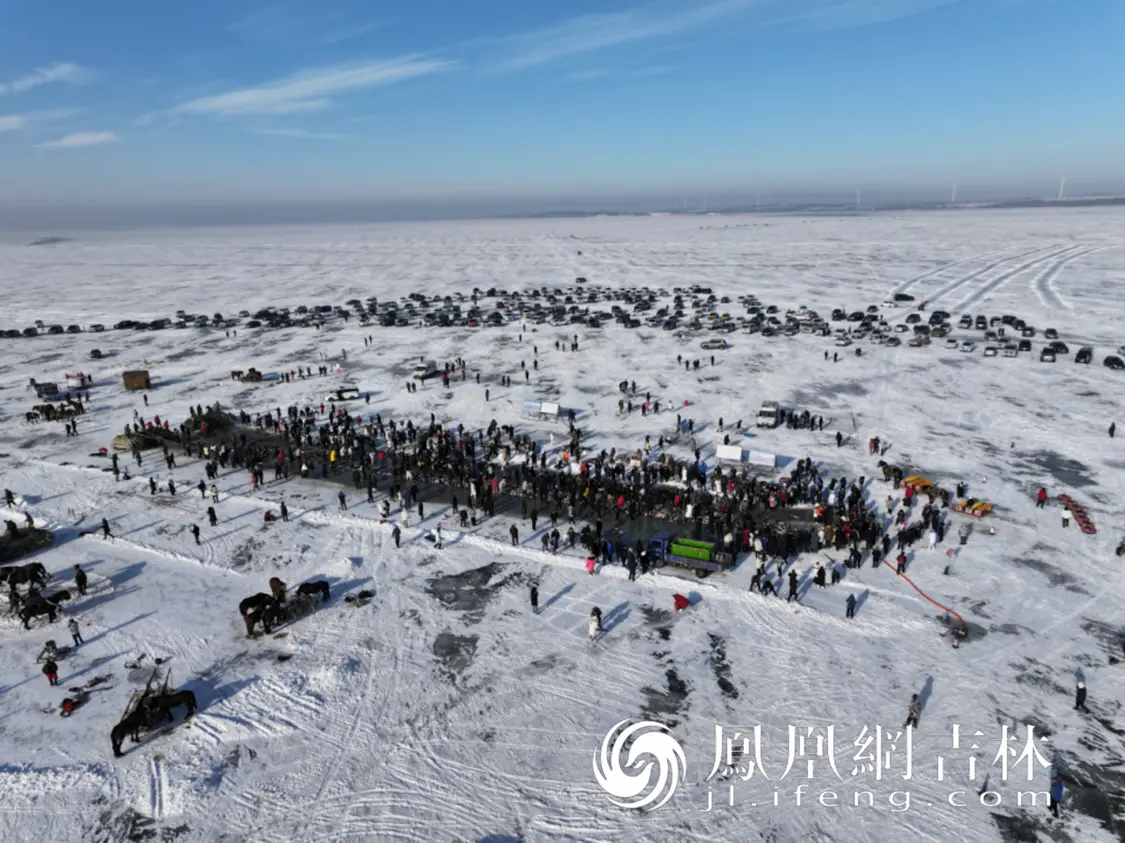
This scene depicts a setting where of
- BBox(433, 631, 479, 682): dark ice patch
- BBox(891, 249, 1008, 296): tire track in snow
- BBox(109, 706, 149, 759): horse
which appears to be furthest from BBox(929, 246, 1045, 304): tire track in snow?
BBox(109, 706, 149, 759): horse

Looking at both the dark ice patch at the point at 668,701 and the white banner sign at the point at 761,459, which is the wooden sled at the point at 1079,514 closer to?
the white banner sign at the point at 761,459

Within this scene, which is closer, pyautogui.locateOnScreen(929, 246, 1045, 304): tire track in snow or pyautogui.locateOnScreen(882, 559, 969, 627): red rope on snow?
pyautogui.locateOnScreen(882, 559, 969, 627): red rope on snow

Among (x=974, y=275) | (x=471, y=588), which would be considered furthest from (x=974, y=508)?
(x=974, y=275)

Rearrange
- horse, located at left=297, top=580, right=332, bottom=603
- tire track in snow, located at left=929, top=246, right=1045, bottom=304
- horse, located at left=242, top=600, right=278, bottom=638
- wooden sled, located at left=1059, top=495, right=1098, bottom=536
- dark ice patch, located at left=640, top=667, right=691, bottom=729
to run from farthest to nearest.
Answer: tire track in snow, located at left=929, top=246, right=1045, bottom=304 → wooden sled, located at left=1059, top=495, right=1098, bottom=536 → horse, located at left=297, top=580, right=332, bottom=603 → horse, located at left=242, top=600, right=278, bottom=638 → dark ice patch, located at left=640, top=667, right=691, bottom=729

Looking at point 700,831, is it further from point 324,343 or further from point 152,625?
point 324,343

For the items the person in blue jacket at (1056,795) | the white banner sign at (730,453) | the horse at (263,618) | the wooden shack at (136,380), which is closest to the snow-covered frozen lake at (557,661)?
the person in blue jacket at (1056,795)

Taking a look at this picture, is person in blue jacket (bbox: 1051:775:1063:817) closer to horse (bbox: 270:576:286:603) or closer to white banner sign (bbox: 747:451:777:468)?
white banner sign (bbox: 747:451:777:468)
